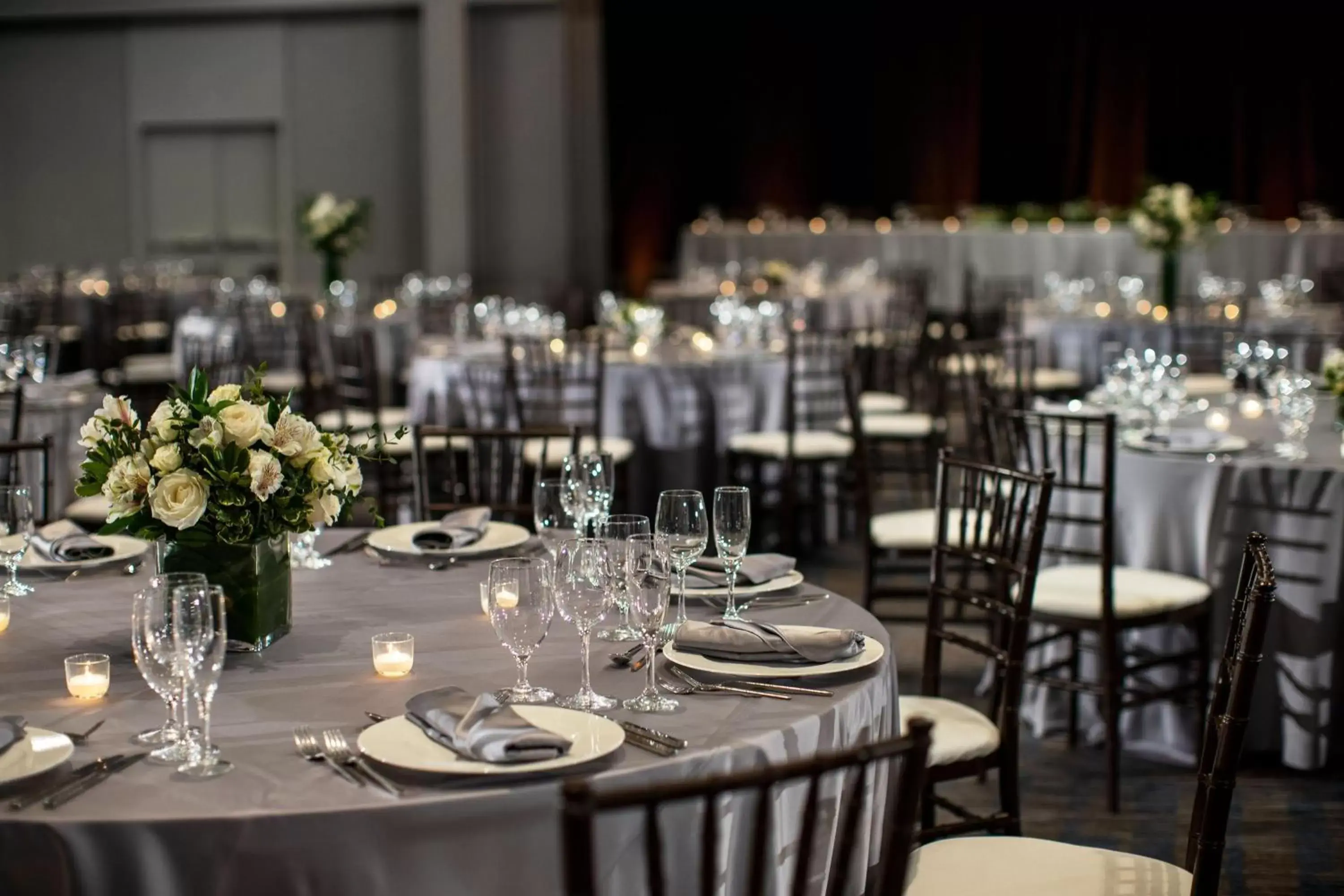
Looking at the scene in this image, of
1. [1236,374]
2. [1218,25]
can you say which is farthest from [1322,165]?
[1236,374]

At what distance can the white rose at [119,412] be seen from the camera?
2.45m

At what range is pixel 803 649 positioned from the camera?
2.36m

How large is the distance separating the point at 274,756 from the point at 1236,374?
4569mm

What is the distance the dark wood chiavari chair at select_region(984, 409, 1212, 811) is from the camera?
414 centimetres

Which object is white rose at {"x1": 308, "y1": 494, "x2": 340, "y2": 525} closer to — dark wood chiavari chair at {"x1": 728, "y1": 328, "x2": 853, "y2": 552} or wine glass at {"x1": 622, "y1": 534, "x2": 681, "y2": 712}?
wine glass at {"x1": 622, "y1": 534, "x2": 681, "y2": 712}

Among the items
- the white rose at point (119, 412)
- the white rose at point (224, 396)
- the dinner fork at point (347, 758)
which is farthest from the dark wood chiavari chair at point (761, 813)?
the white rose at point (119, 412)

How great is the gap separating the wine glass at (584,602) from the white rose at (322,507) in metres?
0.40

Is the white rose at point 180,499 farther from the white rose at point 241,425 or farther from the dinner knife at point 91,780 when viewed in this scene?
the dinner knife at point 91,780

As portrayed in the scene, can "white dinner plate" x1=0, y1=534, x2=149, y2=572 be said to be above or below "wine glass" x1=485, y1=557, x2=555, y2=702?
below

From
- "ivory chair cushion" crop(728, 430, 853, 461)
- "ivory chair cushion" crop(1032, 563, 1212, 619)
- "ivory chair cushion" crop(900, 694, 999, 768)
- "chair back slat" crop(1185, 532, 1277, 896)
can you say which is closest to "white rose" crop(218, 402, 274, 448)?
"ivory chair cushion" crop(900, 694, 999, 768)

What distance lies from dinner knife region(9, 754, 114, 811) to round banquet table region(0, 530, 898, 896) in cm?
2

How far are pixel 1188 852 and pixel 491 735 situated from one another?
1229mm

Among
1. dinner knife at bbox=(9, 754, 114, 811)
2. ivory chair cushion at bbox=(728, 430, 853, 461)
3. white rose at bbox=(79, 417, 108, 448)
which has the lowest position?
ivory chair cushion at bbox=(728, 430, 853, 461)

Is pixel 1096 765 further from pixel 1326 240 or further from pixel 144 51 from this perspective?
pixel 144 51
